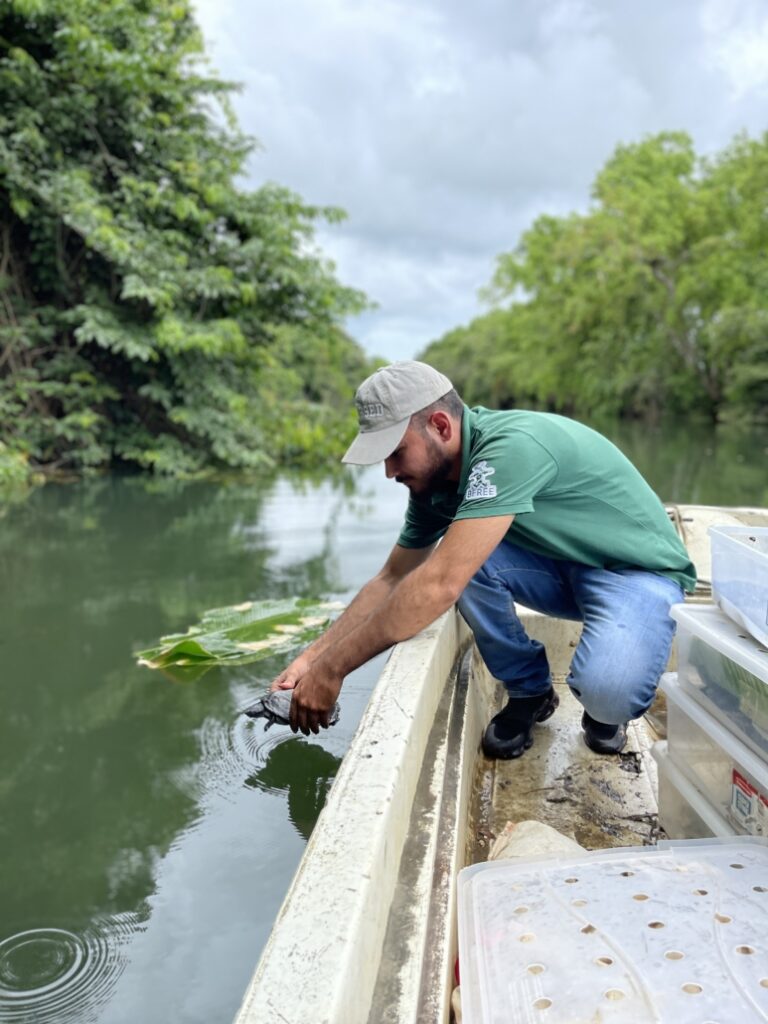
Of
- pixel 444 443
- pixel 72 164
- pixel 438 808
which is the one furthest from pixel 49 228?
pixel 438 808

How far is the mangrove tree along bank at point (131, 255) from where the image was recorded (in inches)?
342

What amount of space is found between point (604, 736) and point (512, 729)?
0.74 ft

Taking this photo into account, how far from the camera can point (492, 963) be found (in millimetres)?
1091

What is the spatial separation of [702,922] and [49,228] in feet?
32.0

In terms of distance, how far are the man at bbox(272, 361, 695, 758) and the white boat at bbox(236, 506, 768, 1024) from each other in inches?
4.0

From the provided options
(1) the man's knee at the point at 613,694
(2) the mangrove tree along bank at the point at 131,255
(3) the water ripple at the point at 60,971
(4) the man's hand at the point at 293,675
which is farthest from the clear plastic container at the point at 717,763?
(2) the mangrove tree along bank at the point at 131,255

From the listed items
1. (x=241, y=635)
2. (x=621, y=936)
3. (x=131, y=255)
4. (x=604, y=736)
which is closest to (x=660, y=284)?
(x=131, y=255)

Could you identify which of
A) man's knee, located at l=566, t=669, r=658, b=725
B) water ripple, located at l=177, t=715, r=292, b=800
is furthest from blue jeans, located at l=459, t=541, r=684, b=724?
water ripple, located at l=177, t=715, r=292, b=800

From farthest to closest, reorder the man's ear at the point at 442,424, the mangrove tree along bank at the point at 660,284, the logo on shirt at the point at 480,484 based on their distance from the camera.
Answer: the mangrove tree along bank at the point at 660,284
the man's ear at the point at 442,424
the logo on shirt at the point at 480,484

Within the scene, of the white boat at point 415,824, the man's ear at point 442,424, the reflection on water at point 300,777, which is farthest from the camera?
the reflection on water at point 300,777

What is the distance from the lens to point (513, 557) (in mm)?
2154

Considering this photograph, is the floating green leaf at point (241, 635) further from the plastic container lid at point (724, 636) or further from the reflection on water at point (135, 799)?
the plastic container lid at point (724, 636)

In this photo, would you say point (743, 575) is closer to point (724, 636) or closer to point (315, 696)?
point (724, 636)

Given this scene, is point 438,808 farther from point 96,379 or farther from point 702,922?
point 96,379
